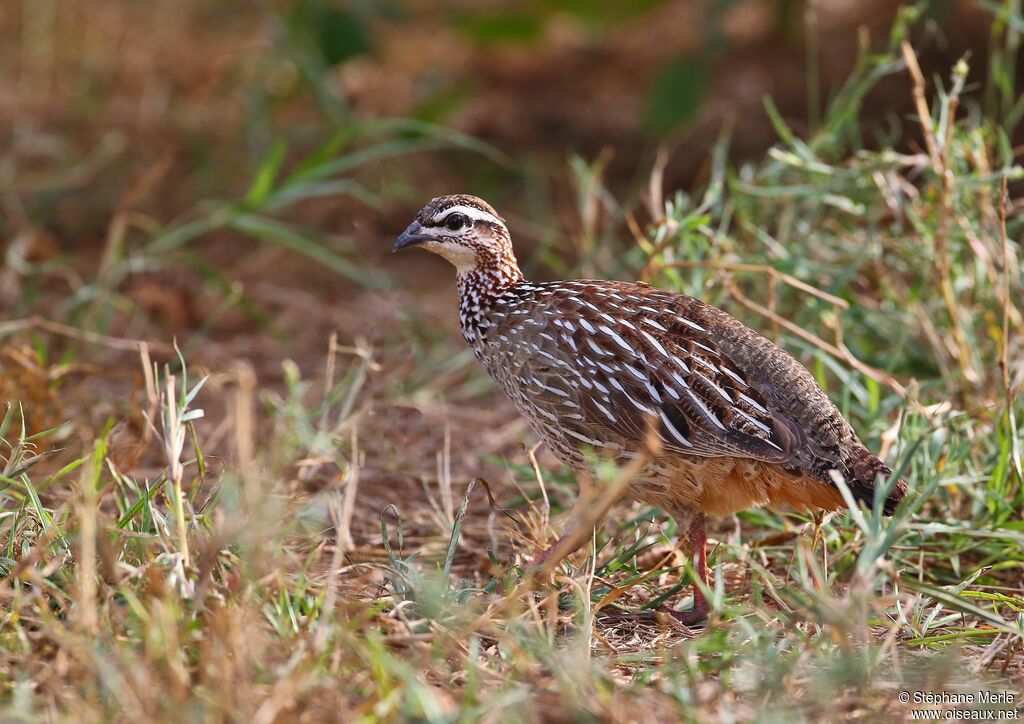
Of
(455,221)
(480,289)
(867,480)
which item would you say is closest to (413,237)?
(455,221)

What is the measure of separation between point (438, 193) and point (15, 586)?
16.1 feet

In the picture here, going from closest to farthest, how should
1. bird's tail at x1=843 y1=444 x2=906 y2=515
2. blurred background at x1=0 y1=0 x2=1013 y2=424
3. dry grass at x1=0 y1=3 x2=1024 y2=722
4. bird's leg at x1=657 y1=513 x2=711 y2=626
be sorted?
dry grass at x1=0 y1=3 x2=1024 y2=722 → bird's tail at x1=843 y1=444 x2=906 y2=515 → bird's leg at x1=657 y1=513 x2=711 y2=626 → blurred background at x1=0 y1=0 x2=1013 y2=424

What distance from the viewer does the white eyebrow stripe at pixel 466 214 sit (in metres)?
4.46

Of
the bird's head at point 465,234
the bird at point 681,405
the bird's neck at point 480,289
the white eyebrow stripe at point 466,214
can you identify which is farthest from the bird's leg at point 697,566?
the white eyebrow stripe at point 466,214

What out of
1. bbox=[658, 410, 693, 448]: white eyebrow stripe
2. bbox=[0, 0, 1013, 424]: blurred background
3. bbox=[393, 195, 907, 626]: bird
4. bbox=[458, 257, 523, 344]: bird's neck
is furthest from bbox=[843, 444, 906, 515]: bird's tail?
bbox=[0, 0, 1013, 424]: blurred background

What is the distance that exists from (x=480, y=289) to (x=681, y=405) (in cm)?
96

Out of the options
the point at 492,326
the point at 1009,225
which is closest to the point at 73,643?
the point at 492,326

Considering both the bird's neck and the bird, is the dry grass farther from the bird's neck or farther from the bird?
the bird's neck

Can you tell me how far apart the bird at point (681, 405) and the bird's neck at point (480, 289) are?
14cm

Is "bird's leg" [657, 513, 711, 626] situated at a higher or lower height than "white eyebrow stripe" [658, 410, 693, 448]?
lower

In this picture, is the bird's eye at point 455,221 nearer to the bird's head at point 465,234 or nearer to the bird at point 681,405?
the bird's head at point 465,234

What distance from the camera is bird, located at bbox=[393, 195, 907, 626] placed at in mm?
3789

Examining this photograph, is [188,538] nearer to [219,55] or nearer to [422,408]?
[422,408]

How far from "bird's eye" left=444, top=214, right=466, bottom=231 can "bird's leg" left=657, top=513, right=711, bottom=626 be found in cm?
133
